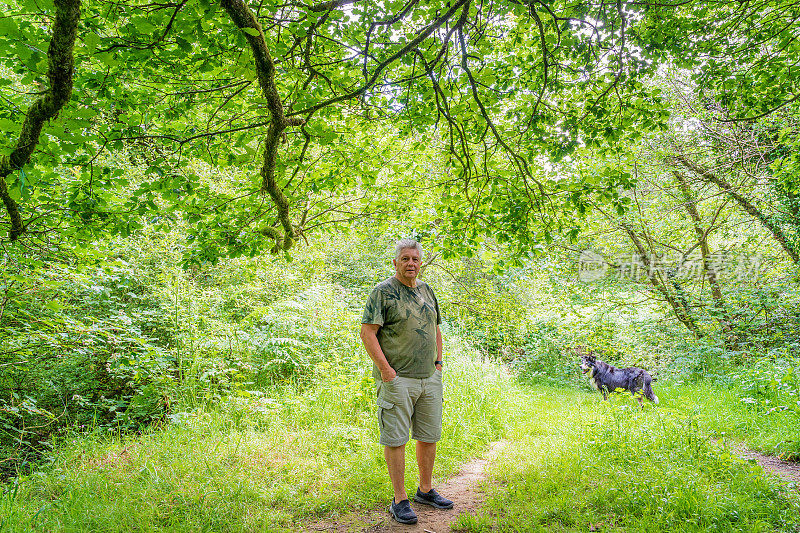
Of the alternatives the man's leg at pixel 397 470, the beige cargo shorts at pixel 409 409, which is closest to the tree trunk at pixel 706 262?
the beige cargo shorts at pixel 409 409

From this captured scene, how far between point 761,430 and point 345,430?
4514 mm

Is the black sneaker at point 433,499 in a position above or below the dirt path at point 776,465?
below

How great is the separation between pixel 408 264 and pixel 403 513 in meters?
1.75

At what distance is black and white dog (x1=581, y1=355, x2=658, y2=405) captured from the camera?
6.61 m

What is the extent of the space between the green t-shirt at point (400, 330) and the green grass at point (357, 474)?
1.09 m

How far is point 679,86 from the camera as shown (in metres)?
9.52

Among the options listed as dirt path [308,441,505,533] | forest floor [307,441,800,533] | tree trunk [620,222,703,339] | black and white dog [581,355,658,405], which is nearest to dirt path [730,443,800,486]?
forest floor [307,441,800,533]

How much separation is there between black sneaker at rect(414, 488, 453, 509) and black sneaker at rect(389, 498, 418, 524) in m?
0.31

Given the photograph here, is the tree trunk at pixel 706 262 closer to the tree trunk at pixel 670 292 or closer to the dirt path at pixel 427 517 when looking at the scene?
the tree trunk at pixel 670 292

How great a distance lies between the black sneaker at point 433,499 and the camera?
321 centimetres

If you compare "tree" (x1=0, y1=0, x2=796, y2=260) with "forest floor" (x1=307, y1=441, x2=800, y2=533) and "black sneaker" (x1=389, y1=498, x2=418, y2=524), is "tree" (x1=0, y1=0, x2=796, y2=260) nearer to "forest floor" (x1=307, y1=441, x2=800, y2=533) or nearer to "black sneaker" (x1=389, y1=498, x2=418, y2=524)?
"forest floor" (x1=307, y1=441, x2=800, y2=533)

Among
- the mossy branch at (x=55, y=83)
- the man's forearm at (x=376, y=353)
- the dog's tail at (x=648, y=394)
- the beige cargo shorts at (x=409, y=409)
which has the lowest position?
the dog's tail at (x=648, y=394)

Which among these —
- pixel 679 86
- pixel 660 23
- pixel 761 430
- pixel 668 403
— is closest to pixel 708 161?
pixel 679 86

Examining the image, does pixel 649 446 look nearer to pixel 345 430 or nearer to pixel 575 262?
pixel 345 430
